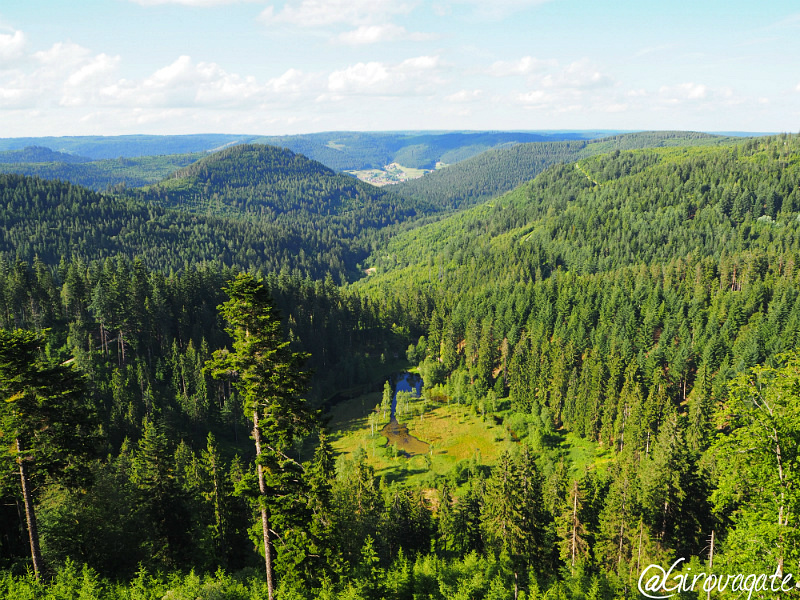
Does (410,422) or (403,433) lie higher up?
(410,422)

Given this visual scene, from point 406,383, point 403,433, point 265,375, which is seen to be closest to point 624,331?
point 406,383

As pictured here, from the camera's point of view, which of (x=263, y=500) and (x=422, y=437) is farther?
(x=422, y=437)

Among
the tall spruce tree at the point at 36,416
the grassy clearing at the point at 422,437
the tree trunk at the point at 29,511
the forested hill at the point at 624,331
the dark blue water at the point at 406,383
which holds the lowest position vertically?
the dark blue water at the point at 406,383

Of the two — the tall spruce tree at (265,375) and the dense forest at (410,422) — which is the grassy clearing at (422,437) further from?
the tall spruce tree at (265,375)

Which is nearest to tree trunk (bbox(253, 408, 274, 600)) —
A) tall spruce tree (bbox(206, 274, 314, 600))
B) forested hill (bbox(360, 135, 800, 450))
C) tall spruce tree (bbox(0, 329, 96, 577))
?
tall spruce tree (bbox(206, 274, 314, 600))

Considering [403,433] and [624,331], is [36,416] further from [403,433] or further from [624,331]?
[624,331]

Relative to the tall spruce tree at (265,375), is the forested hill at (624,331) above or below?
below

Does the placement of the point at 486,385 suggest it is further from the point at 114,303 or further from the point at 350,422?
the point at 114,303

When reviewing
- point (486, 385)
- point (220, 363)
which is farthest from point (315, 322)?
point (220, 363)

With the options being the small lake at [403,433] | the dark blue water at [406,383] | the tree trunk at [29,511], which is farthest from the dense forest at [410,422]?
the dark blue water at [406,383]
